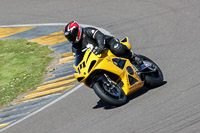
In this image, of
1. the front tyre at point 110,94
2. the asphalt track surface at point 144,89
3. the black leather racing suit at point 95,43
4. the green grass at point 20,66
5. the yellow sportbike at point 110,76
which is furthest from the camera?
the green grass at point 20,66

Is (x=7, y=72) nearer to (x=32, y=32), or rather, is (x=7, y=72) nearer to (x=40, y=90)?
(x=40, y=90)

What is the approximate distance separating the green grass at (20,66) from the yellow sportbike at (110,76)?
3323 mm

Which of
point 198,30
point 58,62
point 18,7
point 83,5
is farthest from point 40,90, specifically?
point 18,7

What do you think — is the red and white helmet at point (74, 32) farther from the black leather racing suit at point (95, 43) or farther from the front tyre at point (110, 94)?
the front tyre at point (110, 94)

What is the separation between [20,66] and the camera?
481 inches

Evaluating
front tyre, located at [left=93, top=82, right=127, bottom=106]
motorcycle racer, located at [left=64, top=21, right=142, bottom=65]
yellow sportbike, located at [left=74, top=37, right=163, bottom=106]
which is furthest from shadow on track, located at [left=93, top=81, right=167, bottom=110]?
motorcycle racer, located at [left=64, top=21, right=142, bottom=65]

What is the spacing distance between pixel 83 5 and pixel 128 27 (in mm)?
4655

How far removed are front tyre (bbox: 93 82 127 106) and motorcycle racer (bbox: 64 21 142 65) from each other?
0.67 meters

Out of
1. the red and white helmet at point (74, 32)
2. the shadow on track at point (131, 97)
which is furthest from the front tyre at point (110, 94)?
the red and white helmet at point (74, 32)

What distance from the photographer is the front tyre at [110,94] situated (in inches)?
275

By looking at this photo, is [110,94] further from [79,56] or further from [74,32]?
[74,32]

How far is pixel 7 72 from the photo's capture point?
1198cm

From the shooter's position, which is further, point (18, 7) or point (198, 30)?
point (18, 7)

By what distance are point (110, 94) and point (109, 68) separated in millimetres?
479
